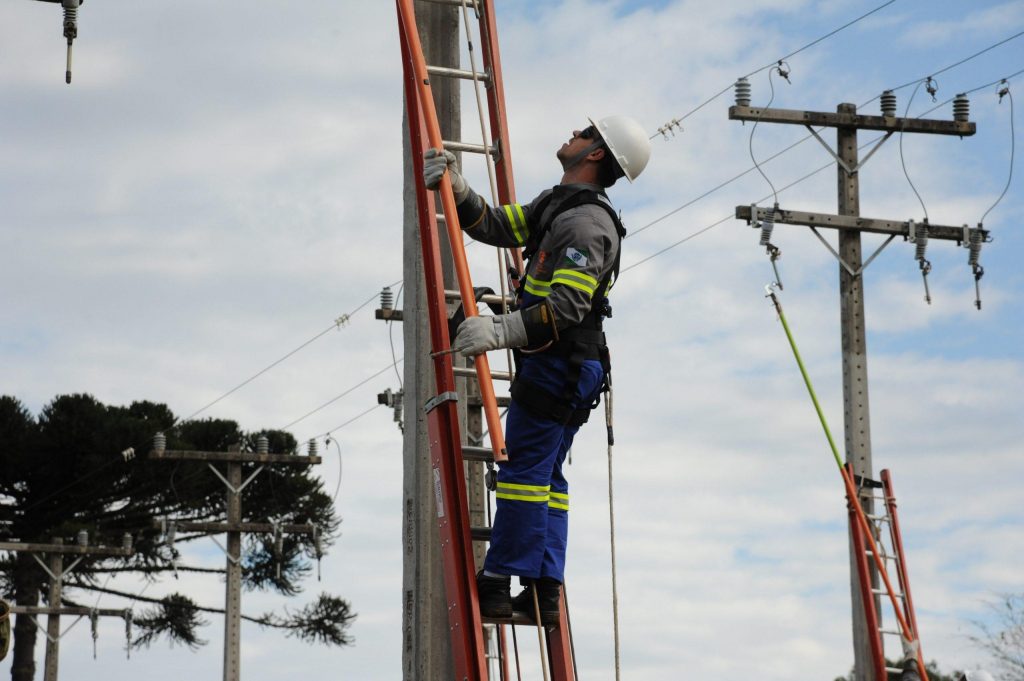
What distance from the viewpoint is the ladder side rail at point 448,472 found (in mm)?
5977

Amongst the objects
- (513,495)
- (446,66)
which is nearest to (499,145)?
(446,66)

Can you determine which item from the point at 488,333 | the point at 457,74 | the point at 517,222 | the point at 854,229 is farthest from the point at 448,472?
the point at 854,229

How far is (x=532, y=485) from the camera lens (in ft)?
19.6

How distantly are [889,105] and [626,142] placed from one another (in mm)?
10478

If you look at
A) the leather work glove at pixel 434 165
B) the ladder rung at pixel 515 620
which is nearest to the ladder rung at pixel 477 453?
the ladder rung at pixel 515 620

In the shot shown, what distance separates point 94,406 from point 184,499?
2.95m

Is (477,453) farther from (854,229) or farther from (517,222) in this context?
(854,229)

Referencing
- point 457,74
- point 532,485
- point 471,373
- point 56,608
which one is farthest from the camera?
point 56,608

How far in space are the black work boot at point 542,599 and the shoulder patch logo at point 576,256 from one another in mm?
A: 1241

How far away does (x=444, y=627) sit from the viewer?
A: 21.9 feet

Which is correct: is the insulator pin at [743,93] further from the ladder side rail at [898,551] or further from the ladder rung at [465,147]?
the ladder rung at [465,147]

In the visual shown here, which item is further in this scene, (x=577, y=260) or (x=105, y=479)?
(x=105, y=479)

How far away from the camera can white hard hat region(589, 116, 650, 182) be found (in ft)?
21.0

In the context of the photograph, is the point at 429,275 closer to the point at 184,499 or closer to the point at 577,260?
the point at 577,260
